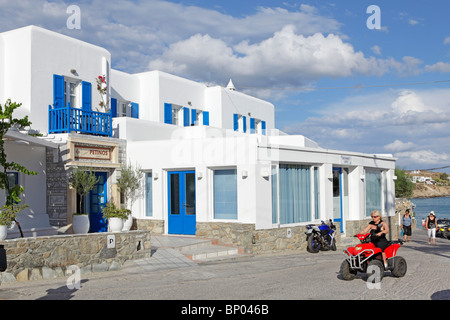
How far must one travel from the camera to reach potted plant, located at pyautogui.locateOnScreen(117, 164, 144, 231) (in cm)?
1677

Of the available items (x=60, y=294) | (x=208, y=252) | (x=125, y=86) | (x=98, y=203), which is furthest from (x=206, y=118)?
(x=60, y=294)

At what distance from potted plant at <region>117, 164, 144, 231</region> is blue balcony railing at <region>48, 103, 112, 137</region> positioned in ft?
4.96

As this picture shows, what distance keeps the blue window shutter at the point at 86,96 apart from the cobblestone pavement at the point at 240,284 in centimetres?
724

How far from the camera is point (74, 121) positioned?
1569 centimetres

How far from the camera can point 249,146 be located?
15.2m

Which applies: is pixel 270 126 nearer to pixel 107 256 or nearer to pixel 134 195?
pixel 134 195

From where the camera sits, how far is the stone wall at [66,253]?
33.3 feet

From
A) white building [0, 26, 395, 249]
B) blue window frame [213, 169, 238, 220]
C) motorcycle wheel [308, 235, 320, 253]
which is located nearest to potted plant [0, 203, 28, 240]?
white building [0, 26, 395, 249]

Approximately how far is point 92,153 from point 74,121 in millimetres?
1141

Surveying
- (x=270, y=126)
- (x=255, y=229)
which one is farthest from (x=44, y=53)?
(x=270, y=126)

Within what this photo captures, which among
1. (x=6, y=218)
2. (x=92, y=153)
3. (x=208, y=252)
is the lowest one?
(x=208, y=252)

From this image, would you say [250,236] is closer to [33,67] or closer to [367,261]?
[367,261]

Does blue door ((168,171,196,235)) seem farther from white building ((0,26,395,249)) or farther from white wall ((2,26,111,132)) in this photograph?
white wall ((2,26,111,132))
